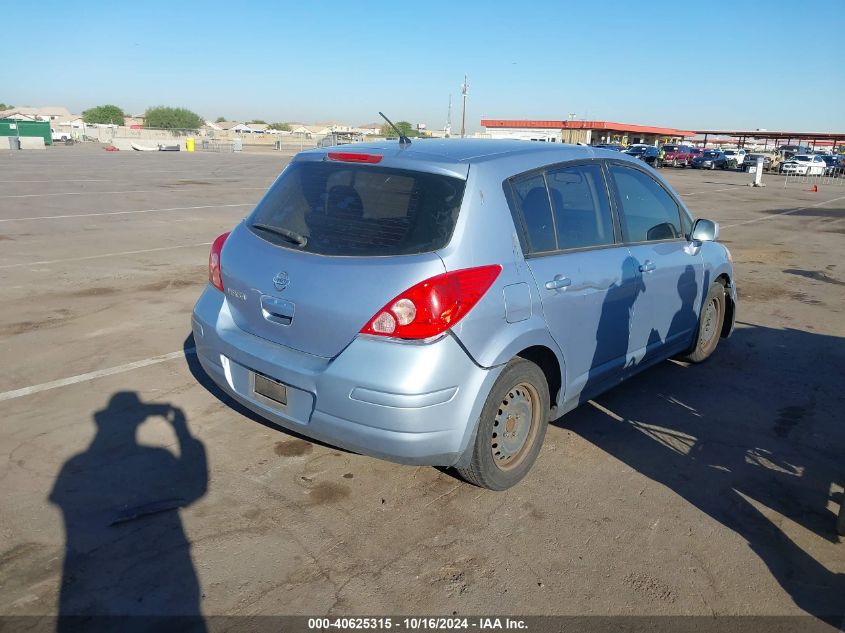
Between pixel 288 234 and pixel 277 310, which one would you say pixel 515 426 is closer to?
pixel 277 310

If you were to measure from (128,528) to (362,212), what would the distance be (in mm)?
1873

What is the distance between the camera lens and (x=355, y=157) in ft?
11.9

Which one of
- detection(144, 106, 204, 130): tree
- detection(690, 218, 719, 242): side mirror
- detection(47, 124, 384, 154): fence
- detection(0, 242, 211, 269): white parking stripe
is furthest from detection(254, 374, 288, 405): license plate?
detection(144, 106, 204, 130): tree

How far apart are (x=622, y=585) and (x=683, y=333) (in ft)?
9.38

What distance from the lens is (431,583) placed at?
9.22ft

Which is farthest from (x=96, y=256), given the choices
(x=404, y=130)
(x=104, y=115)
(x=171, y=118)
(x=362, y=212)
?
(x=104, y=115)

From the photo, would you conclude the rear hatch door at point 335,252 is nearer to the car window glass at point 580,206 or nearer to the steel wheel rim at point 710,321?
the car window glass at point 580,206

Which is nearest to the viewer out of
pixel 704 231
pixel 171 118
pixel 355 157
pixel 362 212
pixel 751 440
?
pixel 362 212

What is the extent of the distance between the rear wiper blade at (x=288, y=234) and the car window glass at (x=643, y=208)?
2.16m

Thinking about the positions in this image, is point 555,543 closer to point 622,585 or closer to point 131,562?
point 622,585

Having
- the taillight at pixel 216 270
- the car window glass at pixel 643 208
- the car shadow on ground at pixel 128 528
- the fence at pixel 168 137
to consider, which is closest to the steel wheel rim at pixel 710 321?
the car window glass at pixel 643 208

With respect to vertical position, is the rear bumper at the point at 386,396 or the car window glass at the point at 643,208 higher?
the car window glass at the point at 643,208

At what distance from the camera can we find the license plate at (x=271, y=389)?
10.8ft

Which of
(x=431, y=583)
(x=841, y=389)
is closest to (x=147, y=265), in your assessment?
(x=431, y=583)
